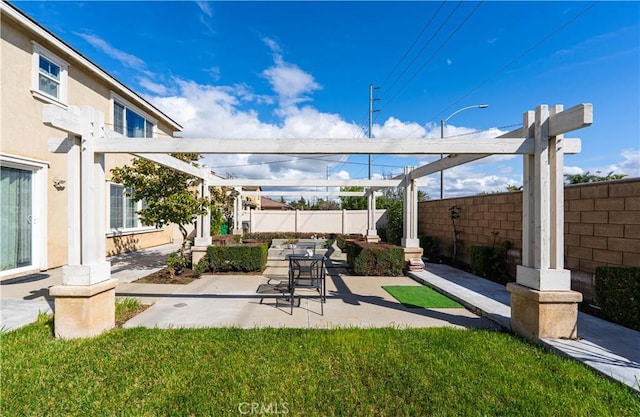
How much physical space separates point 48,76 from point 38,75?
0.51 metres

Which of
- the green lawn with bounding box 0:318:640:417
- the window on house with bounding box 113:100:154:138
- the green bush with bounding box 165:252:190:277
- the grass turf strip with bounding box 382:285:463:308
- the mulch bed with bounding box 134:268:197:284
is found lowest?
the grass turf strip with bounding box 382:285:463:308

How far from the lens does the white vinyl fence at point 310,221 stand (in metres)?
19.6

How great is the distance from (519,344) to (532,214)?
1.69 metres

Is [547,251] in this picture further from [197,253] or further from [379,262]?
[197,253]

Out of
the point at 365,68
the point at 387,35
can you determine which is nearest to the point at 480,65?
the point at 387,35

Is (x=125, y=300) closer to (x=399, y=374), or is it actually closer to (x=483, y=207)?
(x=399, y=374)

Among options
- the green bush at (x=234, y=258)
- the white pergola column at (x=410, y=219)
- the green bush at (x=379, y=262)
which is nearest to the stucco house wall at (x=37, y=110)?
the green bush at (x=234, y=258)

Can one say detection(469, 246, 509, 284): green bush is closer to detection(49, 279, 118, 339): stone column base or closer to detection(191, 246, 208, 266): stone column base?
detection(191, 246, 208, 266): stone column base

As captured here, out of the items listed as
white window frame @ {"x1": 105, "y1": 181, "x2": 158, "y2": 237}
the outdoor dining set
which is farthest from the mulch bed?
white window frame @ {"x1": 105, "y1": 181, "x2": 158, "y2": 237}

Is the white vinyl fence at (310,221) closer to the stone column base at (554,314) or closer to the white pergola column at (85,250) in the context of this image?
the white pergola column at (85,250)

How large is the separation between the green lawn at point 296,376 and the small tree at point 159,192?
12.4ft

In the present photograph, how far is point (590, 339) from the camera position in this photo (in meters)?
3.86

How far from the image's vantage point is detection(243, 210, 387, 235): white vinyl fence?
64.4 feet

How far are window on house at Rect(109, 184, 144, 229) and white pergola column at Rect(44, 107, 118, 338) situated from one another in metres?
8.38
